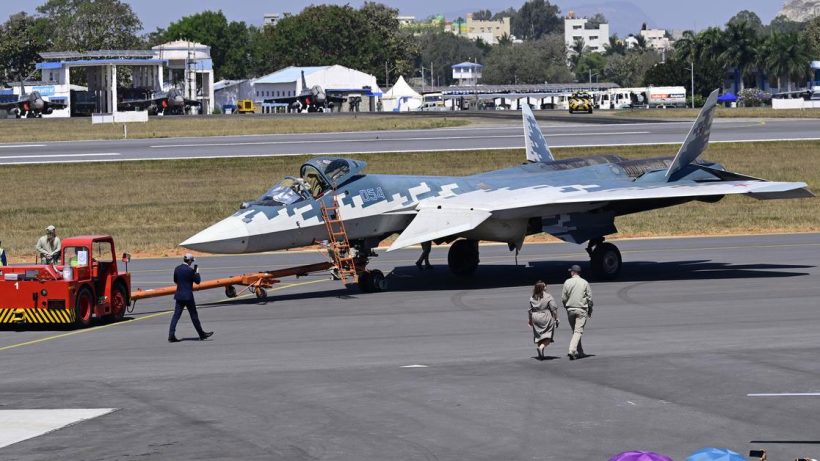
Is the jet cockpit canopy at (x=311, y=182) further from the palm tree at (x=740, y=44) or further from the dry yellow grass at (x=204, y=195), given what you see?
the palm tree at (x=740, y=44)

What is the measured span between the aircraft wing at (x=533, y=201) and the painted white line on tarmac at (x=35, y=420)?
12008mm

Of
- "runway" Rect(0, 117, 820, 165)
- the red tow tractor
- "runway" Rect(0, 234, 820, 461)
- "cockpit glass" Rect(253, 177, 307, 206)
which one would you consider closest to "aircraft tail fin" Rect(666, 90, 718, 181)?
"runway" Rect(0, 234, 820, 461)

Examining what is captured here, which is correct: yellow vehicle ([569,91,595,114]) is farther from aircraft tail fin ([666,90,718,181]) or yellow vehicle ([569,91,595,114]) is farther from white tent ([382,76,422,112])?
aircraft tail fin ([666,90,718,181])

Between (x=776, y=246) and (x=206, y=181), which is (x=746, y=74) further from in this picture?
(x=776, y=246)

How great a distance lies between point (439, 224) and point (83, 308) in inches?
338

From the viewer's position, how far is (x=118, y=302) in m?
25.9

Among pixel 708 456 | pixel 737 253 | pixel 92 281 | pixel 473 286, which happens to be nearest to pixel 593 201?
pixel 473 286

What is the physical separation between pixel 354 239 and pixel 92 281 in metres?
6.87

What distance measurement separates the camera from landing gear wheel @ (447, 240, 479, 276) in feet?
103

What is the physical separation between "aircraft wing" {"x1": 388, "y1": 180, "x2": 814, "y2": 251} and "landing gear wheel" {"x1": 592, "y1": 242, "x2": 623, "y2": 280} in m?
1.06

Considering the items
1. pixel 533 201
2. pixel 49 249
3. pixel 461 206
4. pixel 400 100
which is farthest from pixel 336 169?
pixel 400 100

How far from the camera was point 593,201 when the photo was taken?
2906 centimetres

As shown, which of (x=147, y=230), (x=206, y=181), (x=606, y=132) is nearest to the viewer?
(x=147, y=230)

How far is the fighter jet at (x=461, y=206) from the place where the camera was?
28109 mm
